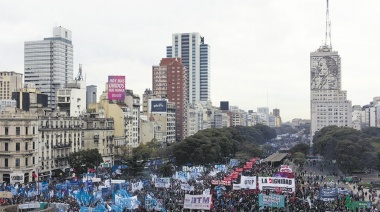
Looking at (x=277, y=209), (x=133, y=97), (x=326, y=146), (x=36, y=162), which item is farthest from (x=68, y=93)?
(x=277, y=209)

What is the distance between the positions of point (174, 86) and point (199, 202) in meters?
133

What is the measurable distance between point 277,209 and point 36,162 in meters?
47.4

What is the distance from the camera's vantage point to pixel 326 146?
124188 mm

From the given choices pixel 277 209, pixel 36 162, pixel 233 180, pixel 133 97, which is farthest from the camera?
pixel 133 97

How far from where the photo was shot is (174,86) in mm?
177125

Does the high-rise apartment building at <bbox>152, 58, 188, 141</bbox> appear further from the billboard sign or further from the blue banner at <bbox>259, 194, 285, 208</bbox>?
the blue banner at <bbox>259, 194, 285, 208</bbox>

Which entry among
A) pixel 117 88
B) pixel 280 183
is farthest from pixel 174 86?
pixel 280 183

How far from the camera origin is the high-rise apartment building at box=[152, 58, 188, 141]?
570 feet

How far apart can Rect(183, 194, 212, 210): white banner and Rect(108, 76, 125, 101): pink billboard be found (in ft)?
247

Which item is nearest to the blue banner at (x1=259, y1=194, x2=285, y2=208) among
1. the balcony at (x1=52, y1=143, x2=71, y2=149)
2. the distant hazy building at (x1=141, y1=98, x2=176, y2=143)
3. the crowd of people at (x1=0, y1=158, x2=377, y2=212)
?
the crowd of people at (x1=0, y1=158, x2=377, y2=212)

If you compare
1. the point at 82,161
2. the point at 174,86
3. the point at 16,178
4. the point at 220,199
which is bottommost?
the point at 16,178

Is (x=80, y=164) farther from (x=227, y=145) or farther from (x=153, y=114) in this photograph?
(x=153, y=114)

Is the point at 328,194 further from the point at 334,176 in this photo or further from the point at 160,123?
the point at 160,123

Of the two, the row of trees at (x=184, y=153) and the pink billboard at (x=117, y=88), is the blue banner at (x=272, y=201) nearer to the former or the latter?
the row of trees at (x=184, y=153)
